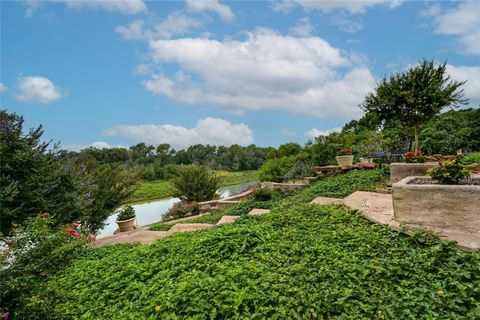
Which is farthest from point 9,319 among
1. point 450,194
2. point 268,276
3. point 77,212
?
point 450,194

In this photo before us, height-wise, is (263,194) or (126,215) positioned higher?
(263,194)

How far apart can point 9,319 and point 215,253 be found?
191cm

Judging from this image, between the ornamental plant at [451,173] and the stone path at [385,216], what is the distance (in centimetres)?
70

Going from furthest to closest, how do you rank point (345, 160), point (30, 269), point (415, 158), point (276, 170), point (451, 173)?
1. point (276, 170)
2. point (345, 160)
3. point (415, 158)
4. point (451, 173)
5. point (30, 269)

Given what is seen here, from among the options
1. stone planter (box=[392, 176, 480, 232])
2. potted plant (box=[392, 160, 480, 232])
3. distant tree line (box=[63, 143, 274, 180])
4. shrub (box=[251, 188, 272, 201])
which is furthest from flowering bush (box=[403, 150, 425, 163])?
distant tree line (box=[63, 143, 274, 180])

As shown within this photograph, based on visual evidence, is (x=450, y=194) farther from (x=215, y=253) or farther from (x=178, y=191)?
(x=178, y=191)

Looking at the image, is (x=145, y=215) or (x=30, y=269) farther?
(x=145, y=215)

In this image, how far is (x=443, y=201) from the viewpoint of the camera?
3.10 metres

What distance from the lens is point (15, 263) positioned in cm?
253

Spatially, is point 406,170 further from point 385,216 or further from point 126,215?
point 126,215

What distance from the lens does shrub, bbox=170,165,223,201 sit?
11.8m

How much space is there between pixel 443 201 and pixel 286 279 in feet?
6.72

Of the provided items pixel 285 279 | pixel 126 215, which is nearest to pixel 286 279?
pixel 285 279

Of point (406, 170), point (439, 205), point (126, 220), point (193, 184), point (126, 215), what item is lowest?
point (126, 220)
